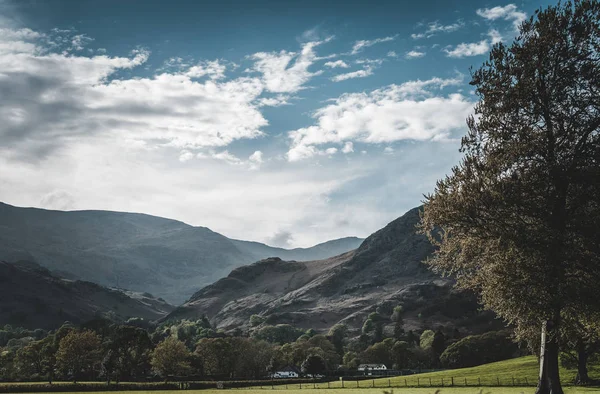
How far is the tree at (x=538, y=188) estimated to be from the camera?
1335 inches

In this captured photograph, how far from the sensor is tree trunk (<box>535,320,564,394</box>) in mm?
35500

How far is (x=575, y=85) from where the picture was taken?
119ft

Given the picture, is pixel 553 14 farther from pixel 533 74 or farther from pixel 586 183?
pixel 586 183

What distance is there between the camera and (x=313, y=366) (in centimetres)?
17012

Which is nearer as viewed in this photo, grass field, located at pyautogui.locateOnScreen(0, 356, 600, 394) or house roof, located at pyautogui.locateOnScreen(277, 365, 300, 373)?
grass field, located at pyautogui.locateOnScreen(0, 356, 600, 394)

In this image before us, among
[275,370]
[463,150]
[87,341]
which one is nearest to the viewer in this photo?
[463,150]

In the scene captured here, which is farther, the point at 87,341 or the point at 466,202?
the point at 87,341

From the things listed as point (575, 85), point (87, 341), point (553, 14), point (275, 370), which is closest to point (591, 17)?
point (553, 14)

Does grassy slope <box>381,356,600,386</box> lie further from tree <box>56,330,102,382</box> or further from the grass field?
tree <box>56,330,102,382</box>

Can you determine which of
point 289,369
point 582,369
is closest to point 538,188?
point 582,369

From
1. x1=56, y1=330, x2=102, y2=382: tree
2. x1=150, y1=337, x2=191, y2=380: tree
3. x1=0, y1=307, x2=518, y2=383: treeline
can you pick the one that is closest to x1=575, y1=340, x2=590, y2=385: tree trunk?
x1=150, y1=337, x2=191, y2=380: tree

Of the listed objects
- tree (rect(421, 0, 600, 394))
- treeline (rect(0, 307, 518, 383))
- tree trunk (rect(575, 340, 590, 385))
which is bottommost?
treeline (rect(0, 307, 518, 383))

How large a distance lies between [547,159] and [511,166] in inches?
96.5

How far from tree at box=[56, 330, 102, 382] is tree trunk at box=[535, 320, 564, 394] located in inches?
5258
